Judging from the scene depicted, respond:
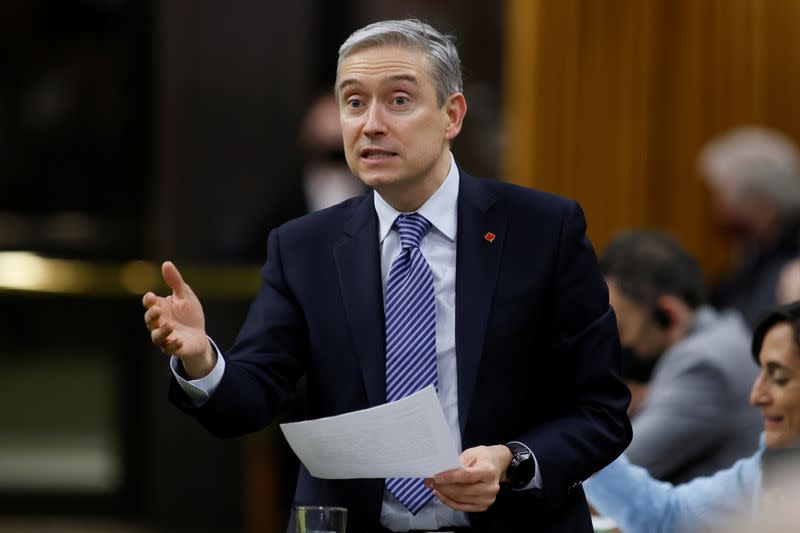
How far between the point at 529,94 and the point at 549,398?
4.54 m

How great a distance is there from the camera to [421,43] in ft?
8.19

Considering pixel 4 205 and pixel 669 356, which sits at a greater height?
pixel 4 205

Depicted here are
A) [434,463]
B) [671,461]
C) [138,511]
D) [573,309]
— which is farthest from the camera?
[138,511]

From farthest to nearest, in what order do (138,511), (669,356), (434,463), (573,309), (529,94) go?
(138,511)
(529,94)
(669,356)
(573,309)
(434,463)

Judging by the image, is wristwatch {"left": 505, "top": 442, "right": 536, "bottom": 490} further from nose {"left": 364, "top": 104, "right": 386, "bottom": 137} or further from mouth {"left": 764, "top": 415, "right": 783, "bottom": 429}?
mouth {"left": 764, "top": 415, "right": 783, "bottom": 429}

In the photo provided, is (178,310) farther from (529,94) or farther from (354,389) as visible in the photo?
(529,94)

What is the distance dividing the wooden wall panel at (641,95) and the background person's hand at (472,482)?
4.68 metres

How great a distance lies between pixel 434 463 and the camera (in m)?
2.23

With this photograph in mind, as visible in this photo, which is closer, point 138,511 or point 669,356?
point 669,356

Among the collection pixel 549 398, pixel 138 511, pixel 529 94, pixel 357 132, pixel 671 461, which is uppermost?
pixel 529 94

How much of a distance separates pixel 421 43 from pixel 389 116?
0.46 ft

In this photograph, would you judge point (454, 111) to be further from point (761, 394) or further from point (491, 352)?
point (761, 394)

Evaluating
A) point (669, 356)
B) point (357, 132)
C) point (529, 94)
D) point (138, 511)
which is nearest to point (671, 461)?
point (669, 356)

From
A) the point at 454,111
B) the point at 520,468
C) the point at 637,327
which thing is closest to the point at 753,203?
the point at 637,327
